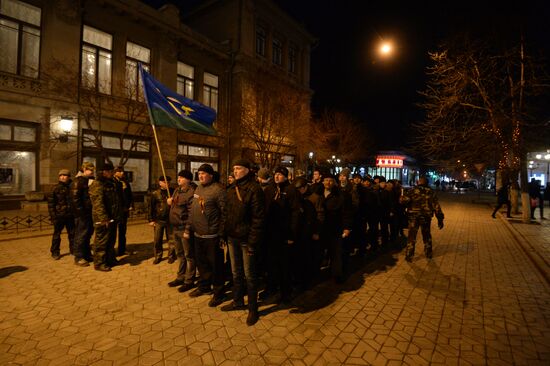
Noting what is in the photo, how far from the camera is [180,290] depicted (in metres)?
4.97

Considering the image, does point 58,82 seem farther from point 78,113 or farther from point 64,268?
point 64,268

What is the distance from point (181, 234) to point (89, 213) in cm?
248

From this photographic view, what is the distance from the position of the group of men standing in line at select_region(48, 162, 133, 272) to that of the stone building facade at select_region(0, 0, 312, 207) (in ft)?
22.3

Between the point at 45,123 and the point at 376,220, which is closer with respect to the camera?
the point at 376,220

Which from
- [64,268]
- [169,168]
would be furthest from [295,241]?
[169,168]

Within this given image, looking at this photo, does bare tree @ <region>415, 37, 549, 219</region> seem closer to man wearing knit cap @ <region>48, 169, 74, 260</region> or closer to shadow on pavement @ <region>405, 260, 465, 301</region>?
shadow on pavement @ <region>405, 260, 465, 301</region>

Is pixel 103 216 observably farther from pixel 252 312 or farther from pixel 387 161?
pixel 387 161

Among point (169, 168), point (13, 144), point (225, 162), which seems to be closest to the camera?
point (13, 144)

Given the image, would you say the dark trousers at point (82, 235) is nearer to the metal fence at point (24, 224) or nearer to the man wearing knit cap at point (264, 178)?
the man wearing knit cap at point (264, 178)

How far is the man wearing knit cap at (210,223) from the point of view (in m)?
4.46

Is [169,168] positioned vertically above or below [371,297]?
above

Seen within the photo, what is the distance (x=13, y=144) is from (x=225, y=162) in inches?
484

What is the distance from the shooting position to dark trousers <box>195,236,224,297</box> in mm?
4480

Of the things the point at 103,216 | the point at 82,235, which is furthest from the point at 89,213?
the point at 103,216
